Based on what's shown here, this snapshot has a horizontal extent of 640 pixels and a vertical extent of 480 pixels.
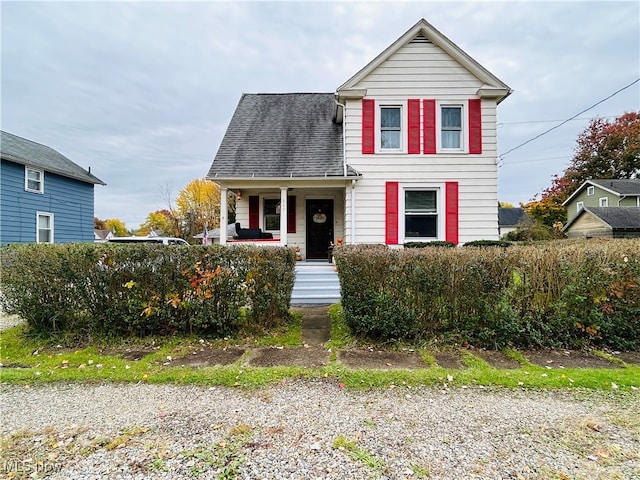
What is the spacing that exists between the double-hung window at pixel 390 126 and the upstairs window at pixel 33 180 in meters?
15.3

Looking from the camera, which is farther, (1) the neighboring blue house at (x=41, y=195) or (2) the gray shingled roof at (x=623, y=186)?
(2) the gray shingled roof at (x=623, y=186)

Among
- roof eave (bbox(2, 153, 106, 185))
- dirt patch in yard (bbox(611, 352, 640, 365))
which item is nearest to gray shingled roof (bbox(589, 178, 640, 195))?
dirt patch in yard (bbox(611, 352, 640, 365))

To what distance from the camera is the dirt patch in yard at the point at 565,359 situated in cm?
365

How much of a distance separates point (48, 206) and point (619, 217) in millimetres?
35034

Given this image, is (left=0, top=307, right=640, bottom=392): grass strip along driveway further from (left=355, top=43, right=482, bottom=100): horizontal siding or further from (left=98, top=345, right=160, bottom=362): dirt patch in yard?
(left=355, top=43, right=482, bottom=100): horizontal siding

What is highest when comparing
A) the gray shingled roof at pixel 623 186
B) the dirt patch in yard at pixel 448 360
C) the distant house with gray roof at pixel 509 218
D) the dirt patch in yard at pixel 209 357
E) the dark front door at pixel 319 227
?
the gray shingled roof at pixel 623 186

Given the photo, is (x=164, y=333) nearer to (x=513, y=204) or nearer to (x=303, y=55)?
(x=303, y=55)

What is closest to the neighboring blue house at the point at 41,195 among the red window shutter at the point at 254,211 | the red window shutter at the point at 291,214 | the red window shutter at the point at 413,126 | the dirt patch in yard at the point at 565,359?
the red window shutter at the point at 254,211

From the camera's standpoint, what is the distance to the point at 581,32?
37.3ft

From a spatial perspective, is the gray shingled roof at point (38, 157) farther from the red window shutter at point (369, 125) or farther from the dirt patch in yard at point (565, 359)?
the dirt patch in yard at point (565, 359)

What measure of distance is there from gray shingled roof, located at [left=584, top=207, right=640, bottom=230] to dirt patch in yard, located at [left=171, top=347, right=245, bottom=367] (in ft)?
89.7

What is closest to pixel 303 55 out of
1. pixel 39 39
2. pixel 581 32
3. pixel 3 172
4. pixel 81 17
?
pixel 81 17

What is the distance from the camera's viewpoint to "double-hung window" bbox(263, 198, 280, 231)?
36.9ft

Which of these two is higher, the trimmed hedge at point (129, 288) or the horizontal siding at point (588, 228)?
the horizontal siding at point (588, 228)
